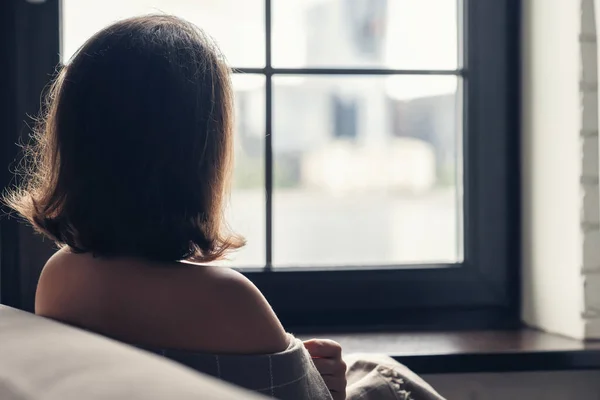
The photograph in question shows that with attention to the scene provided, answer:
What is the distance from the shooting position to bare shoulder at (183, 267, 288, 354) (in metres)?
0.82

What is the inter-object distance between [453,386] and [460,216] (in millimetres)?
355

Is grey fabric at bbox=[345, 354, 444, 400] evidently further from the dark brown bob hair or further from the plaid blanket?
the dark brown bob hair

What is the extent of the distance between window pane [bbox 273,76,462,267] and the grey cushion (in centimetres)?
101

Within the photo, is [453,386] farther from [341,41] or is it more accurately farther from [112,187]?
[112,187]

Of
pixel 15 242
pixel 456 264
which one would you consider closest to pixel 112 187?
pixel 15 242

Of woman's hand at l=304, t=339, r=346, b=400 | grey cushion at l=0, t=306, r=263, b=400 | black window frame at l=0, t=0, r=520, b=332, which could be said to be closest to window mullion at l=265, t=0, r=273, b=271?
black window frame at l=0, t=0, r=520, b=332

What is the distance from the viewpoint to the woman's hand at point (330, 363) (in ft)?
3.35

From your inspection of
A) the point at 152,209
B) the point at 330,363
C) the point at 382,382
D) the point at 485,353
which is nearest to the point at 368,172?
the point at 485,353

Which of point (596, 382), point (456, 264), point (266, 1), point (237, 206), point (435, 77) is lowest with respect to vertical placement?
point (596, 382)

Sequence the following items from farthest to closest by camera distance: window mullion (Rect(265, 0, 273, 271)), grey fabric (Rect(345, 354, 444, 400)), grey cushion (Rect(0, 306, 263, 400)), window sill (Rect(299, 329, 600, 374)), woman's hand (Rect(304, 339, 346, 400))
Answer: window mullion (Rect(265, 0, 273, 271)), window sill (Rect(299, 329, 600, 374)), grey fabric (Rect(345, 354, 444, 400)), woman's hand (Rect(304, 339, 346, 400)), grey cushion (Rect(0, 306, 263, 400))

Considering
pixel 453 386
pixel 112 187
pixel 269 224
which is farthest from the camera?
pixel 269 224

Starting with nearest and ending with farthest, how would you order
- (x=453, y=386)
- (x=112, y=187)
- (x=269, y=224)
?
(x=112, y=187) → (x=453, y=386) → (x=269, y=224)

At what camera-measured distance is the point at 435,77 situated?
5.30 ft

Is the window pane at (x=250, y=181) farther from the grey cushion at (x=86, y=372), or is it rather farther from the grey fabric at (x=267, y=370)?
the grey cushion at (x=86, y=372)
